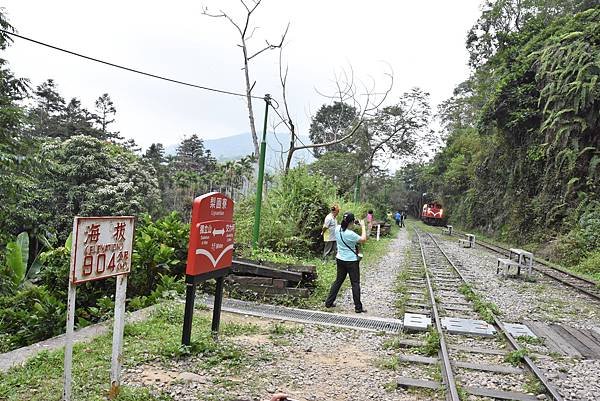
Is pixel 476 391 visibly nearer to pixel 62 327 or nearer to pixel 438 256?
pixel 62 327

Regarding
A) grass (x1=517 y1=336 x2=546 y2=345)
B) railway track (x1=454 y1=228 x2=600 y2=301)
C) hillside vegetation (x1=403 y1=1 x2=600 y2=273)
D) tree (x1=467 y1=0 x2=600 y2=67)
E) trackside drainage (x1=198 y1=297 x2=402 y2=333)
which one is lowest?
trackside drainage (x1=198 y1=297 x2=402 y2=333)

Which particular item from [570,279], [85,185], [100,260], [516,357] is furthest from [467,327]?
[85,185]

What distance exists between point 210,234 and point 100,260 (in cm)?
184

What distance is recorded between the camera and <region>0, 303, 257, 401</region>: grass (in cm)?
407

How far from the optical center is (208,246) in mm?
5543

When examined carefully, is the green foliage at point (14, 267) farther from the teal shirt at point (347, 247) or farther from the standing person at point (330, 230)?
the teal shirt at point (347, 247)

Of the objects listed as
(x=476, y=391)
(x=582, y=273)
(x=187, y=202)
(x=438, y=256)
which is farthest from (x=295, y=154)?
(x=187, y=202)

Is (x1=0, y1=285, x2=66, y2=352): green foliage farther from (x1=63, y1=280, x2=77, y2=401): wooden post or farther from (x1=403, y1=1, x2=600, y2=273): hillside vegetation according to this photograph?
(x1=403, y1=1, x2=600, y2=273): hillside vegetation

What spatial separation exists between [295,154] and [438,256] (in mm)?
6702

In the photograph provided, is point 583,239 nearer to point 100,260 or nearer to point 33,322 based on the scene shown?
point 33,322

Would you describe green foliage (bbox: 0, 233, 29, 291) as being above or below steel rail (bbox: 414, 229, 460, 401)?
below

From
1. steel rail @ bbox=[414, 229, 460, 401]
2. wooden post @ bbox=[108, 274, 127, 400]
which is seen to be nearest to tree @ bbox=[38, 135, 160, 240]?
steel rail @ bbox=[414, 229, 460, 401]

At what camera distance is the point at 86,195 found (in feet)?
83.5

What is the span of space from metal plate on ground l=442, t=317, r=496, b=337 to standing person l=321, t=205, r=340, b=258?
4376 mm
